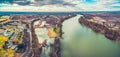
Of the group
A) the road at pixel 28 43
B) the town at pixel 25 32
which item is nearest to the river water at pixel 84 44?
the town at pixel 25 32

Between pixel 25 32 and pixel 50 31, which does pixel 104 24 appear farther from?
pixel 25 32

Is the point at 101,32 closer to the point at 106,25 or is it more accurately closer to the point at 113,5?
Answer: the point at 106,25

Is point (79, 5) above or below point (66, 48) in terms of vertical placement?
above

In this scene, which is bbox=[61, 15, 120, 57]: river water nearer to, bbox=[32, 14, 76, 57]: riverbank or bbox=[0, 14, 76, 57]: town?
bbox=[32, 14, 76, 57]: riverbank

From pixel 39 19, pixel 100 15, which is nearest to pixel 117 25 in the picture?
pixel 100 15

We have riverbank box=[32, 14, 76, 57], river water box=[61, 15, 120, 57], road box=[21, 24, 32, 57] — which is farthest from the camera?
riverbank box=[32, 14, 76, 57]

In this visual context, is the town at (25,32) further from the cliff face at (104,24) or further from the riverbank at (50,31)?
the cliff face at (104,24)

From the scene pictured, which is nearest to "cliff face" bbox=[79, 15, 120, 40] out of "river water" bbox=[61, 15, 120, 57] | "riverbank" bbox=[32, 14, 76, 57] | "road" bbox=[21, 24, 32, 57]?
"river water" bbox=[61, 15, 120, 57]
